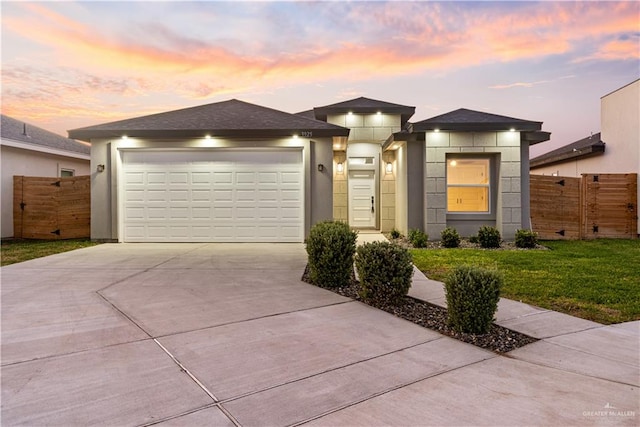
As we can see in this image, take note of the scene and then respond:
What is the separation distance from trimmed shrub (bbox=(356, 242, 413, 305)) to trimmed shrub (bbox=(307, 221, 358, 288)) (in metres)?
0.92

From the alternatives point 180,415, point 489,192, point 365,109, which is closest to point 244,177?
point 365,109

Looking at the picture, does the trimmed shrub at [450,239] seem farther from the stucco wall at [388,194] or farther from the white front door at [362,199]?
the white front door at [362,199]

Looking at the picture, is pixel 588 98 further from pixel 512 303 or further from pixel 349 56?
pixel 512 303

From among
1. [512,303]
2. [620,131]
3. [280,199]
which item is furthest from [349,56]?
[512,303]

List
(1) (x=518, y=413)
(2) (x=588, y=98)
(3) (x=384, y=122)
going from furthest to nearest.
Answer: (2) (x=588, y=98) < (3) (x=384, y=122) < (1) (x=518, y=413)

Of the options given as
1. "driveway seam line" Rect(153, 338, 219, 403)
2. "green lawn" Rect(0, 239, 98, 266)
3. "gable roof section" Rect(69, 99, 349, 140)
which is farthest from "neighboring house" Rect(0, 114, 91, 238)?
"driveway seam line" Rect(153, 338, 219, 403)

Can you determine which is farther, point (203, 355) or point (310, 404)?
point (203, 355)

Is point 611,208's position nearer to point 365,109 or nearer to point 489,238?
point 489,238

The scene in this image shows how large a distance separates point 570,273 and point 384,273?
425cm

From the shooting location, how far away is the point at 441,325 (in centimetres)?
417

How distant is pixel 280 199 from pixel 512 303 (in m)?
7.63

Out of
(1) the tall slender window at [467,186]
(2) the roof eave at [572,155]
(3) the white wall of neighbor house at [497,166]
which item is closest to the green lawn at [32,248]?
(3) the white wall of neighbor house at [497,166]

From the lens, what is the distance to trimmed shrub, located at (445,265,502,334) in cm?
383

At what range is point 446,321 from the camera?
421cm
